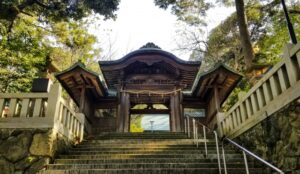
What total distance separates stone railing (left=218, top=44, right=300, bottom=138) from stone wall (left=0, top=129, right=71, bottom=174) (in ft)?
16.6

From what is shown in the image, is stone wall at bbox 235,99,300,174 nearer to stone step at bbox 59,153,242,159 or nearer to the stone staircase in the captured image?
the stone staircase

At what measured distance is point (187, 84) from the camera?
13672mm

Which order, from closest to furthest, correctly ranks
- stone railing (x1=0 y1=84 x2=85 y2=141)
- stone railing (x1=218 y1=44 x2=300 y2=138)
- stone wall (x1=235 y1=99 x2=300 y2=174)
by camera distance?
stone wall (x1=235 y1=99 x2=300 y2=174), stone railing (x1=218 y1=44 x2=300 y2=138), stone railing (x1=0 y1=84 x2=85 y2=141)

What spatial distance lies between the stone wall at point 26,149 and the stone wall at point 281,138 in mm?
5031

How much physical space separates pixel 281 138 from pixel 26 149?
573 centimetres

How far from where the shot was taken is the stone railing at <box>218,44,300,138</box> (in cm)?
491

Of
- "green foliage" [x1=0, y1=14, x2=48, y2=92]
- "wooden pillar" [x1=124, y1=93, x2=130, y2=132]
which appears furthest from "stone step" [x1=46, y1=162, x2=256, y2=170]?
"green foliage" [x1=0, y1=14, x2=48, y2=92]

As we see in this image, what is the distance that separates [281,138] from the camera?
532 centimetres

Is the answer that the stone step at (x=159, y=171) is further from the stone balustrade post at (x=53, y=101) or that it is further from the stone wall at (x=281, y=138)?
the stone balustrade post at (x=53, y=101)

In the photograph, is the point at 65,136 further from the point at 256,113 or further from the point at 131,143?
the point at 256,113

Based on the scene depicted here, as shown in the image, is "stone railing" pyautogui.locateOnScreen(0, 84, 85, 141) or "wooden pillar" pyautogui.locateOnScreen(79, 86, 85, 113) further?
"wooden pillar" pyautogui.locateOnScreen(79, 86, 85, 113)

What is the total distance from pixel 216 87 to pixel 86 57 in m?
11.3

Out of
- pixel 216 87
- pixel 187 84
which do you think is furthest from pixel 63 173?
pixel 187 84

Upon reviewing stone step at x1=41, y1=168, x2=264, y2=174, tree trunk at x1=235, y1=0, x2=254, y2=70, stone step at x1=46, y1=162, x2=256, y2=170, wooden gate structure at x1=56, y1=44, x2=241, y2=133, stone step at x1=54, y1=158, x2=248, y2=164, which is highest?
tree trunk at x1=235, y1=0, x2=254, y2=70
